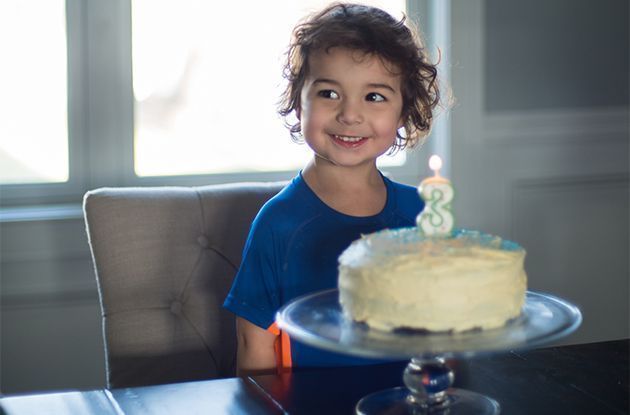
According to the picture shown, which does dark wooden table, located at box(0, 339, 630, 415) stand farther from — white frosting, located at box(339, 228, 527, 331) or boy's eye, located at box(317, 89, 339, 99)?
boy's eye, located at box(317, 89, 339, 99)

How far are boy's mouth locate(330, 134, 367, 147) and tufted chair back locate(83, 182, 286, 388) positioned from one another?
0.99 feet

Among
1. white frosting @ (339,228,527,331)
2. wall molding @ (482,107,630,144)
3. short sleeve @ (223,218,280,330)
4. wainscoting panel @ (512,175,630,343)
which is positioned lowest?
wainscoting panel @ (512,175,630,343)

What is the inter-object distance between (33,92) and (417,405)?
1.85 metres

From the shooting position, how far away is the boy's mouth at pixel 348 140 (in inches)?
64.4

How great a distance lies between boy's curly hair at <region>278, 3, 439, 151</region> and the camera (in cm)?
167

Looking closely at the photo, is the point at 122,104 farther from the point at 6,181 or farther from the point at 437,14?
the point at 437,14

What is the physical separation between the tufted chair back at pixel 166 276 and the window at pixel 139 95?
0.98 metres

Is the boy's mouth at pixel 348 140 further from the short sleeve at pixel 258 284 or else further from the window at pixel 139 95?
the window at pixel 139 95

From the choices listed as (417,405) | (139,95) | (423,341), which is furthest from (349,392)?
(139,95)

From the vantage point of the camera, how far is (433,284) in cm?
113

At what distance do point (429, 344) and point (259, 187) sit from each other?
88cm

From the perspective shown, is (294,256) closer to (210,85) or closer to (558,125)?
(210,85)

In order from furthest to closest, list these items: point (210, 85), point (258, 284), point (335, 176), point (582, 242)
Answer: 1. point (582, 242)
2. point (210, 85)
3. point (335, 176)
4. point (258, 284)

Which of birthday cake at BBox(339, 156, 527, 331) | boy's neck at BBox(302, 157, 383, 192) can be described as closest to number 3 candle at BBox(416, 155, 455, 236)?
birthday cake at BBox(339, 156, 527, 331)
